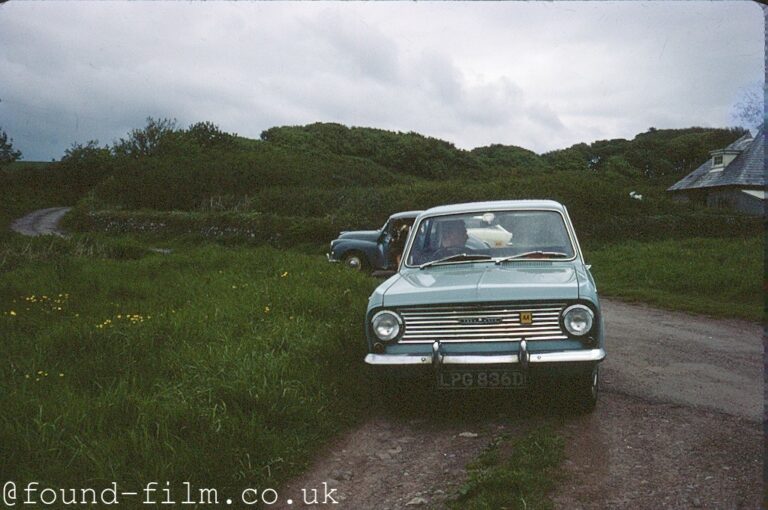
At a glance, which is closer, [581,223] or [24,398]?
[24,398]

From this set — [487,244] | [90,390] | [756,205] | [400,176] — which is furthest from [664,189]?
[90,390]

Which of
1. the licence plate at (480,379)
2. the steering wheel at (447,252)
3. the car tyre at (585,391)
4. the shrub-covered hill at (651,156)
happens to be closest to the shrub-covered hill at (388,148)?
the shrub-covered hill at (651,156)

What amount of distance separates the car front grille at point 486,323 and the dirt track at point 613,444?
Result: 2.36 feet

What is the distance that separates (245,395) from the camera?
15.5ft

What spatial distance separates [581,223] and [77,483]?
812 inches

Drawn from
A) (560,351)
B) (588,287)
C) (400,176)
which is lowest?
(560,351)

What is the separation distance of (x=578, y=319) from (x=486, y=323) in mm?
652

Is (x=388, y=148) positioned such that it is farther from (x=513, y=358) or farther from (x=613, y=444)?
(x=613, y=444)

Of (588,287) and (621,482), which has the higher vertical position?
(588,287)

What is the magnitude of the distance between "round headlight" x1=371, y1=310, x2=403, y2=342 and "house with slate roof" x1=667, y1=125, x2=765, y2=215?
30677 mm

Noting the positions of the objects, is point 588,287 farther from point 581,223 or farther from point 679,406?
point 581,223

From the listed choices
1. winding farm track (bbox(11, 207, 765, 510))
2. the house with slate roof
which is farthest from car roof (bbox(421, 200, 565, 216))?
the house with slate roof

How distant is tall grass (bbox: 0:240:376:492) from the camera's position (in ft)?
12.7

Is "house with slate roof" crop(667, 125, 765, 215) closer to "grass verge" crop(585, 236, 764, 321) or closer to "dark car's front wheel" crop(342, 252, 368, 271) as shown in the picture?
"grass verge" crop(585, 236, 764, 321)
